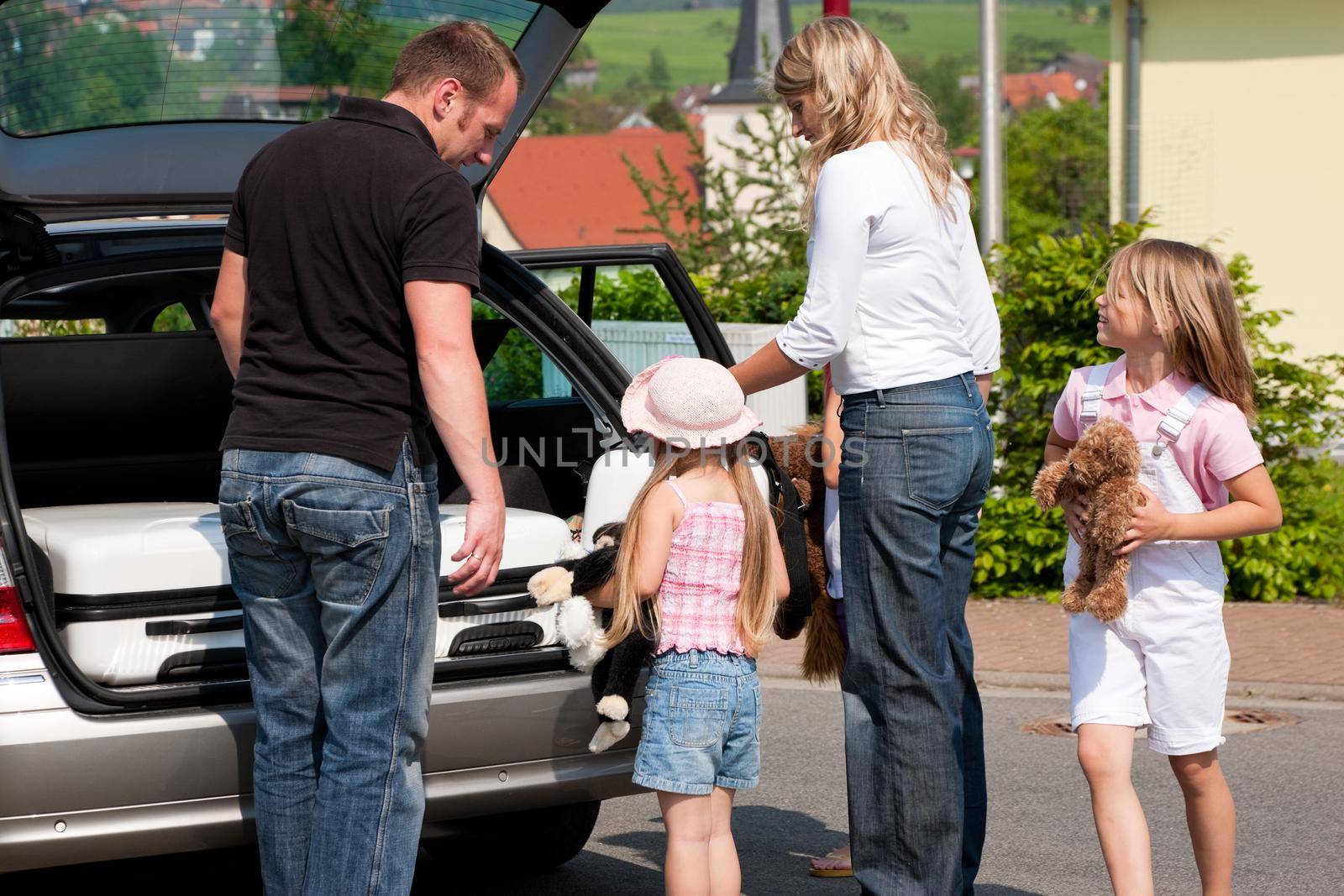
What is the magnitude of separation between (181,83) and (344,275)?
1.66m

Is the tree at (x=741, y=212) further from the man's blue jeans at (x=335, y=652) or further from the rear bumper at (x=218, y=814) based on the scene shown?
the man's blue jeans at (x=335, y=652)

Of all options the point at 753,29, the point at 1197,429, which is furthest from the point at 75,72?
the point at 753,29

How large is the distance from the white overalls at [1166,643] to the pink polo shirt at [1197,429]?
0.9 inches

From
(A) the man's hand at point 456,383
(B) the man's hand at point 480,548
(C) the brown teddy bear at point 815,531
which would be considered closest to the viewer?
(A) the man's hand at point 456,383

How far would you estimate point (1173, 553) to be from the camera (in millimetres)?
3193

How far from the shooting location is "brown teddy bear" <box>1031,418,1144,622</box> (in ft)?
10.3

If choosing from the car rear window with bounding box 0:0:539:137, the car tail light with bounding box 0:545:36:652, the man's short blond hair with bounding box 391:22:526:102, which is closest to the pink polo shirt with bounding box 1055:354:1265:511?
the man's short blond hair with bounding box 391:22:526:102

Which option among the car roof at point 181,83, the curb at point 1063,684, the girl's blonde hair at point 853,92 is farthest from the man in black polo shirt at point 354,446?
the curb at point 1063,684

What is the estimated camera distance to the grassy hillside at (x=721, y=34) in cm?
16612

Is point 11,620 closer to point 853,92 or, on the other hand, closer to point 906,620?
point 906,620

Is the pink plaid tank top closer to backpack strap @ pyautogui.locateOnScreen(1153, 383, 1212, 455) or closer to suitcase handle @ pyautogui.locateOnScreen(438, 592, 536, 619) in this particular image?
suitcase handle @ pyautogui.locateOnScreen(438, 592, 536, 619)

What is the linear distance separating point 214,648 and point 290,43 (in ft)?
6.19

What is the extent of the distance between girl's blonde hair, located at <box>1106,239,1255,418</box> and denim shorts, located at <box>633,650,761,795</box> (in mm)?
1164

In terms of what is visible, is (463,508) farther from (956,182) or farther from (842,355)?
(956,182)
